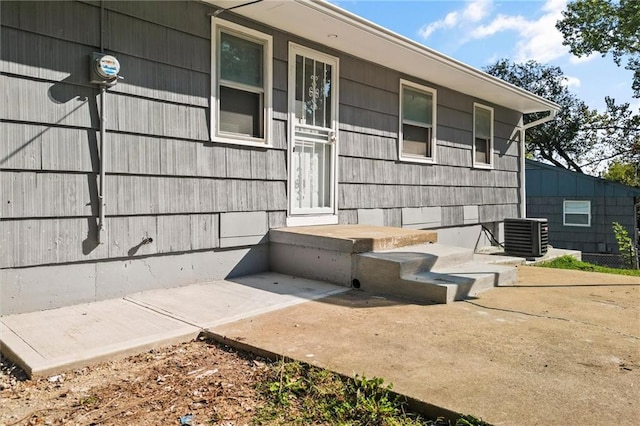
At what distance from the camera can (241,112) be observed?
4695mm

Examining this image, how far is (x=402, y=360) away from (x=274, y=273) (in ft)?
8.40

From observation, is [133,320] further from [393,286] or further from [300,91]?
[300,91]

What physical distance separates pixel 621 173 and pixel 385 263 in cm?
2053

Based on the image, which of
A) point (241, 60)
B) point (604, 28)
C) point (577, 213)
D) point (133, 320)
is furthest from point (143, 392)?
point (604, 28)

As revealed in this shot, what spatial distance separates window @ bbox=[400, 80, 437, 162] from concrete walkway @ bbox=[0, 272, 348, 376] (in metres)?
3.35

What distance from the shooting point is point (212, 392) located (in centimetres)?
219

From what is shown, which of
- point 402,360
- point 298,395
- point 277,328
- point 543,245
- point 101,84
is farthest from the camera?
point 543,245

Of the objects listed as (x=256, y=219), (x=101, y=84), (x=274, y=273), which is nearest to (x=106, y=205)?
(x=101, y=84)

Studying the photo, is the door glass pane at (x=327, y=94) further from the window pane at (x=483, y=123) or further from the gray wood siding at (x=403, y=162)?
the window pane at (x=483, y=123)

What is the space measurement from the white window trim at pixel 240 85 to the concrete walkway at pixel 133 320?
1439 millimetres

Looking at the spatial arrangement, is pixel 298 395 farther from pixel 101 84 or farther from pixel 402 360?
pixel 101 84

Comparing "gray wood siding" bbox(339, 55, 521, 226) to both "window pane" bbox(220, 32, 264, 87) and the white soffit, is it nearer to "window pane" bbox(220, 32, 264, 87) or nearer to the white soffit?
the white soffit

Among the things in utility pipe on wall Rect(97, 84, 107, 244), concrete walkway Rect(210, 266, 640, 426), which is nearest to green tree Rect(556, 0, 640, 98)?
concrete walkway Rect(210, 266, 640, 426)

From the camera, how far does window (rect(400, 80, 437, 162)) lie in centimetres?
686
